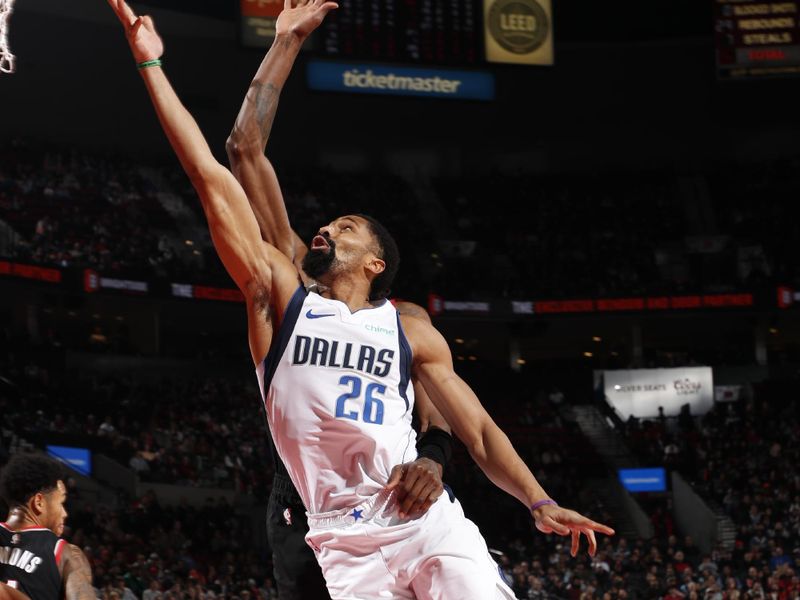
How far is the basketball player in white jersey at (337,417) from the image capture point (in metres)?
3.89

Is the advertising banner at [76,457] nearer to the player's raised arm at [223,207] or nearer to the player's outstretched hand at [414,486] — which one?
the player's raised arm at [223,207]

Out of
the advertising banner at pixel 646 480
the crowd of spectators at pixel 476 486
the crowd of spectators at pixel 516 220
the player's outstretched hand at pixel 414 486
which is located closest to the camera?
the player's outstretched hand at pixel 414 486

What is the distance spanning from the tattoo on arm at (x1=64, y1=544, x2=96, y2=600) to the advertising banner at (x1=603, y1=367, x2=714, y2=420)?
25.1 meters

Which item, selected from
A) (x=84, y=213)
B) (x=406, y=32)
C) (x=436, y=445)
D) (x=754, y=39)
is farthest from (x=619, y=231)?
(x=436, y=445)

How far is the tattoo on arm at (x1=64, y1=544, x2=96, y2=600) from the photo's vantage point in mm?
4441

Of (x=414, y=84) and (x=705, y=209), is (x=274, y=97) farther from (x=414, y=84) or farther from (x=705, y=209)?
(x=705, y=209)

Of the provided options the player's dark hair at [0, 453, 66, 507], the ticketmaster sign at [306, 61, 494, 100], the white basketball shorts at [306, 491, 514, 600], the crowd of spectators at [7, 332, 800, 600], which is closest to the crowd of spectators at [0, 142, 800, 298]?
the crowd of spectators at [7, 332, 800, 600]

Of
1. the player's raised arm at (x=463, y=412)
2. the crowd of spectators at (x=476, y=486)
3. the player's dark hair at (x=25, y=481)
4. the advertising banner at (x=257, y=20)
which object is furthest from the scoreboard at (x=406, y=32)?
the player's raised arm at (x=463, y=412)

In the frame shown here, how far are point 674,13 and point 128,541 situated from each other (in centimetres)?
2269

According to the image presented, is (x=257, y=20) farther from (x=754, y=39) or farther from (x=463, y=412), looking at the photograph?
(x=463, y=412)

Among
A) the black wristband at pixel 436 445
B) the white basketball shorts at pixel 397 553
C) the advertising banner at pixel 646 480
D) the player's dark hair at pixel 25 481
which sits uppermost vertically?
the black wristband at pixel 436 445

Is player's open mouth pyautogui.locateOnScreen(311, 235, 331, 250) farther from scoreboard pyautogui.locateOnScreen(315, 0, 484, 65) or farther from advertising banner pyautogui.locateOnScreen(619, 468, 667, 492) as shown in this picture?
advertising banner pyautogui.locateOnScreen(619, 468, 667, 492)

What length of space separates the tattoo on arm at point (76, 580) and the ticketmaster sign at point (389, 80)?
62.3 feet

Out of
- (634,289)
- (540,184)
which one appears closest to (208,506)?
(634,289)
